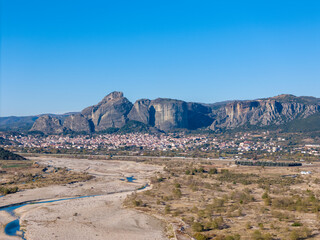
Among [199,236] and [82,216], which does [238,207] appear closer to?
[199,236]

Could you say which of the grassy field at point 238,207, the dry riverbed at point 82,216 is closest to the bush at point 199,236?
the grassy field at point 238,207

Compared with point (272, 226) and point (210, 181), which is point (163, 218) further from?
point (210, 181)

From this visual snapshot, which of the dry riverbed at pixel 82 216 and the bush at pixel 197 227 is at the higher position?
the bush at pixel 197 227

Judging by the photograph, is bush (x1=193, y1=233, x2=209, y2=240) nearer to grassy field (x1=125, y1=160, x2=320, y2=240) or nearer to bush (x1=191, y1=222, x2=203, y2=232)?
grassy field (x1=125, y1=160, x2=320, y2=240)

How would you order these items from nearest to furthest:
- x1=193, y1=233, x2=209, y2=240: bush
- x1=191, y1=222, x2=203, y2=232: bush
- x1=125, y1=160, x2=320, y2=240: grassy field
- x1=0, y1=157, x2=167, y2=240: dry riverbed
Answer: x1=193, y1=233, x2=209, y2=240: bush < x1=125, y1=160, x2=320, y2=240: grassy field < x1=191, y1=222, x2=203, y2=232: bush < x1=0, y1=157, x2=167, y2=240: dry riverbed

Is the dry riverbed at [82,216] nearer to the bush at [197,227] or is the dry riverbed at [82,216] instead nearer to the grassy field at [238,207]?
the grassy field at [238,207]

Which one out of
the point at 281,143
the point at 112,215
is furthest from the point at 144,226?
the point at 281,143

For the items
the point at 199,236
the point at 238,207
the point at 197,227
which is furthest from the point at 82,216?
the point at 238,207

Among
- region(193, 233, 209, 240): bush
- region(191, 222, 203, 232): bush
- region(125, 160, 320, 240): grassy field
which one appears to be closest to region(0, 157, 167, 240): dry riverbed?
region(125, 160, 320, 240): grassy field
